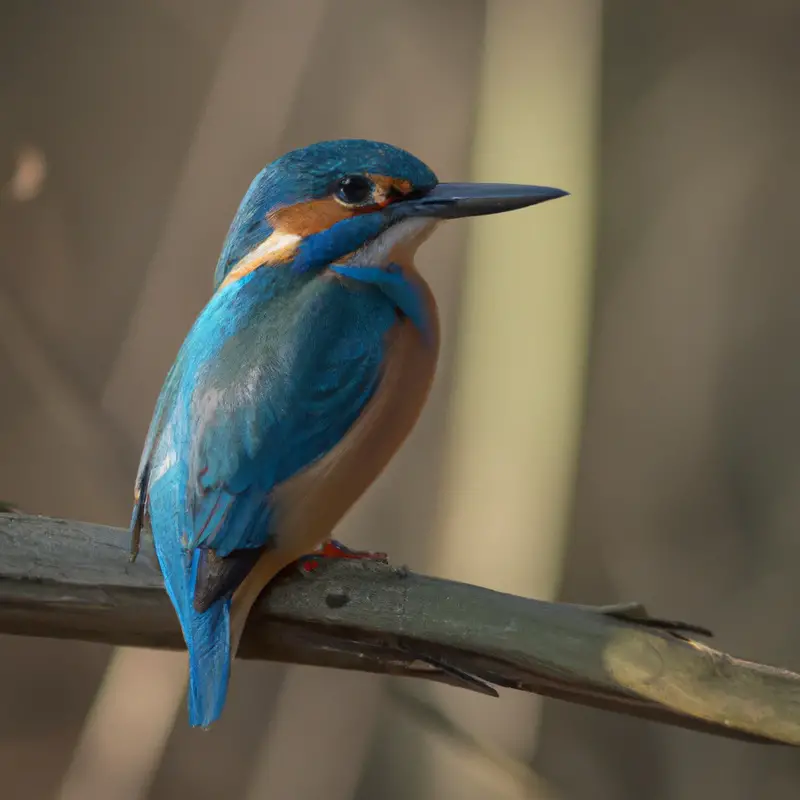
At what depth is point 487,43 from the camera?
160cm

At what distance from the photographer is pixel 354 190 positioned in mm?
849

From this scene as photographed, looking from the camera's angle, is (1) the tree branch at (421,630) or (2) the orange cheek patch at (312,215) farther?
(2) the orange cheek patch at (312,215)

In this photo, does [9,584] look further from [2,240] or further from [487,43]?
[487,43]

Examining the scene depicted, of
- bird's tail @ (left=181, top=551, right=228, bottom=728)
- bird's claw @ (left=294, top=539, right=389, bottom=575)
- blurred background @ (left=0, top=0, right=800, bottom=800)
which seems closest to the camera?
bird's tail @ (left=181, top=551, right=228, bottom=728)

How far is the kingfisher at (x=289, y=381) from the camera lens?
0.71 m

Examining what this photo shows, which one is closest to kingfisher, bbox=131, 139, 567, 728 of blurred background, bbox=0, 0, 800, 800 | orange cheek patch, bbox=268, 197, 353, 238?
orange cheek patch, bbox=268, 197, 353, 238

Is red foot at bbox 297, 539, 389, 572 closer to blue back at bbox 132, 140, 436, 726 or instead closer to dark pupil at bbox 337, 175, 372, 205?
blue back at bbox 132, 140, 436, 726

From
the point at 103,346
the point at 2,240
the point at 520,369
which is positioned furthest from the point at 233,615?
the point at 2,240

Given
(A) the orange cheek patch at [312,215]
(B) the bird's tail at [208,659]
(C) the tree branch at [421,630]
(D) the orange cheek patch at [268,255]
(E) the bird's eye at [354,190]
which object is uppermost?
(E) the bird's eye at [354,190]

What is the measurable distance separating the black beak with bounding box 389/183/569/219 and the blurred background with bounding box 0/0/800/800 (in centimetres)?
48

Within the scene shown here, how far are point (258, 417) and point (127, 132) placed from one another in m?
1.20

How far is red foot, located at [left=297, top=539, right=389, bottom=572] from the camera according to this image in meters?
0.79

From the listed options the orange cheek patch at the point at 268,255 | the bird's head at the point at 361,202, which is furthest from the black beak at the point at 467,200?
the orange cheek patch at the point at 268,255

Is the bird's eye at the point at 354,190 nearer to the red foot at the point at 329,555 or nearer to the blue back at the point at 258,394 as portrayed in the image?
the blue back at the point at 258,394
